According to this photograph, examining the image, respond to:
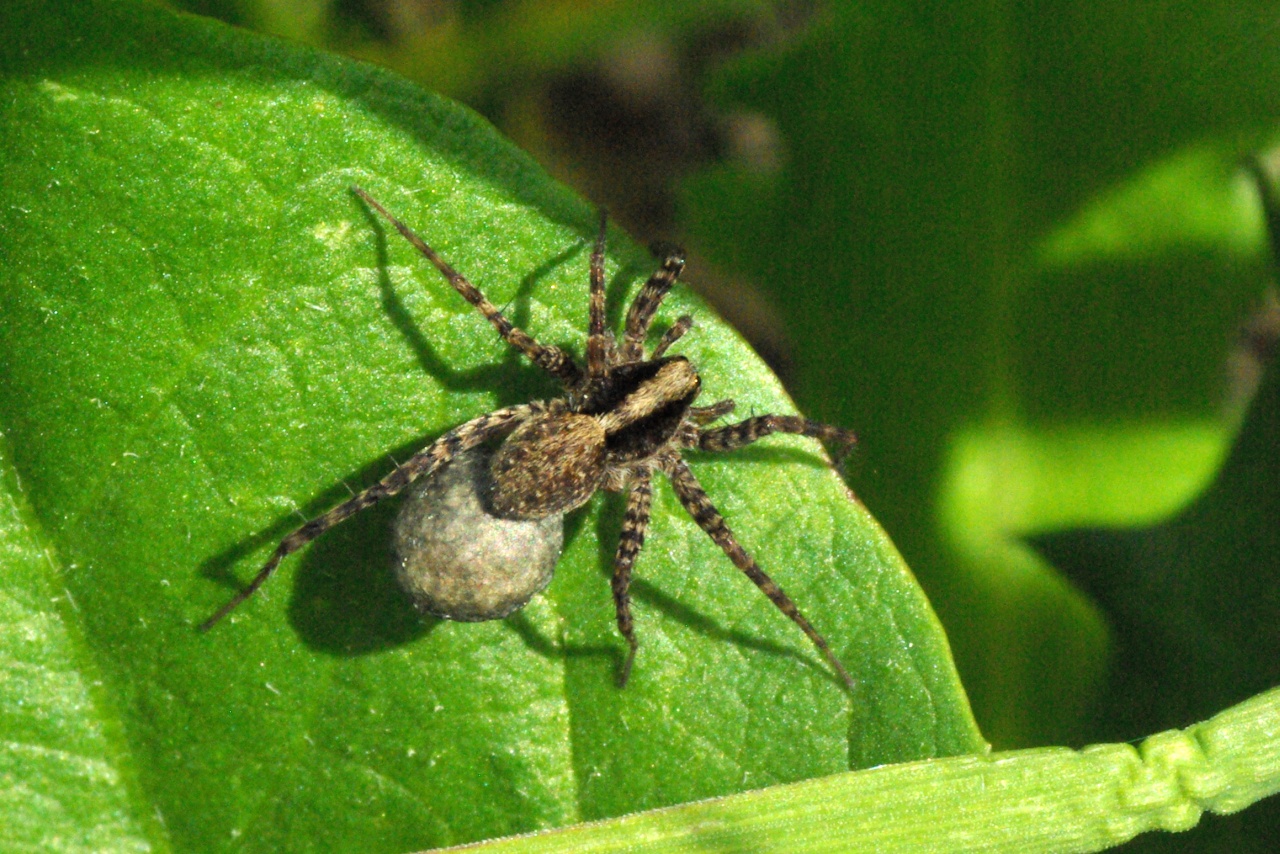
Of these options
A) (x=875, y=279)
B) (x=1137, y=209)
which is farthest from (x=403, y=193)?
(x=1137, y=209)

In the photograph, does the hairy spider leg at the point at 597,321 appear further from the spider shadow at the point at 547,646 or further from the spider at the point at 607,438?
the spider shadow at the point at 547,646

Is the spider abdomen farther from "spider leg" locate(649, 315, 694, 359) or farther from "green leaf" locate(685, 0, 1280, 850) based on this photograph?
"green leaf" locate(685, 0, 1280, 850)

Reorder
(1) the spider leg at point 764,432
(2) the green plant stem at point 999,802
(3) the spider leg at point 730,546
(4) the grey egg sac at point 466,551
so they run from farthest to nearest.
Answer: (1) the spider leg at point 764,432 → (3) the spider leg at point 730,546 → (4) the grey egg sac at point 466,551 → (2) the green plant stem at point 999,802

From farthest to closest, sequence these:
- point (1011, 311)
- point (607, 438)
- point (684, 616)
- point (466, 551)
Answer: point (1011, 311) → point (607, 438) → point (684, 616) → point (466, 551)

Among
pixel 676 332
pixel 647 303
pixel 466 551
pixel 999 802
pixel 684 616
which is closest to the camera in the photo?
pixel 999 802

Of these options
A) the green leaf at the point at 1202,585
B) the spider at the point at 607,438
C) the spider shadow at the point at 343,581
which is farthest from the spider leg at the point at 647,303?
the green leaf at the point at 1202,585

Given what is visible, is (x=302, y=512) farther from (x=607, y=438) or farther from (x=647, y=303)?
(x=647, y=303)

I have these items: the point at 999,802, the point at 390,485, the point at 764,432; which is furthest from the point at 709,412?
the point at 999,802
